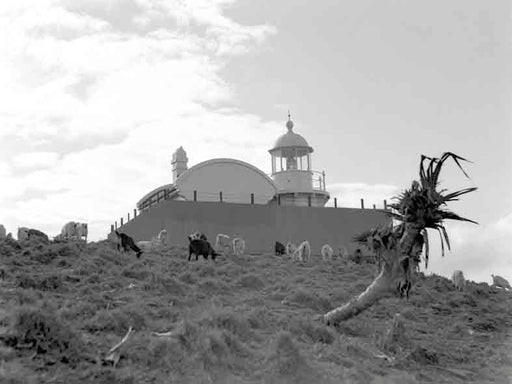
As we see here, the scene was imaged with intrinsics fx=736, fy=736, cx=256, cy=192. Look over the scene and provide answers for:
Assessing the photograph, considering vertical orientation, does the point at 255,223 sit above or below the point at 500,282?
above

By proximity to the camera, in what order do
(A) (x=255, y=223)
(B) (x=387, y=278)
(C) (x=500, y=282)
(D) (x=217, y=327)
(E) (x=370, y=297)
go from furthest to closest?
(A) (x=255, y=223) → (C) (x=500, y=282) → (E) (x=370, y=297) → (B) (x=387, y=278) → (D) (x=217, y=327)

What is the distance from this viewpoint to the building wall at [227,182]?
4519cm

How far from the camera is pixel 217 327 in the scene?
1506 cm

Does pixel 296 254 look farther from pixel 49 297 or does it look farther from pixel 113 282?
pixel 49 297

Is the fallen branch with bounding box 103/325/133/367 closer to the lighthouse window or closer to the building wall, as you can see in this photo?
the building wall

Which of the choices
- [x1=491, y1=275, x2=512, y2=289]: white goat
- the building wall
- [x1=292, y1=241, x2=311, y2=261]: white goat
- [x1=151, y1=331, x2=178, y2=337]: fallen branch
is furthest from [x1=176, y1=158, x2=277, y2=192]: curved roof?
[x1=151, y1=331, x2=178, y2=337]: fallen branch

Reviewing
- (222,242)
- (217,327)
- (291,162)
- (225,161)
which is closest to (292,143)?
(291,162)

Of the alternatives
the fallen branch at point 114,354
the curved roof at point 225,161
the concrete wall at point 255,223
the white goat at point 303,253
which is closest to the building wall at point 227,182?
the curved roof at point 225,161

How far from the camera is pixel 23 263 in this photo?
23.8 m

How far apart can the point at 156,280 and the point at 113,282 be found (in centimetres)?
124

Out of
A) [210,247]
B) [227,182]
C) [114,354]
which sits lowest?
[114,354]

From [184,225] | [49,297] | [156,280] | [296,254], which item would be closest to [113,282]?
[156,280]

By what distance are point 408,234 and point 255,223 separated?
24641 millimetres

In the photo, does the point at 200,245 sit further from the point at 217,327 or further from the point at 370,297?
the point at 217,327
